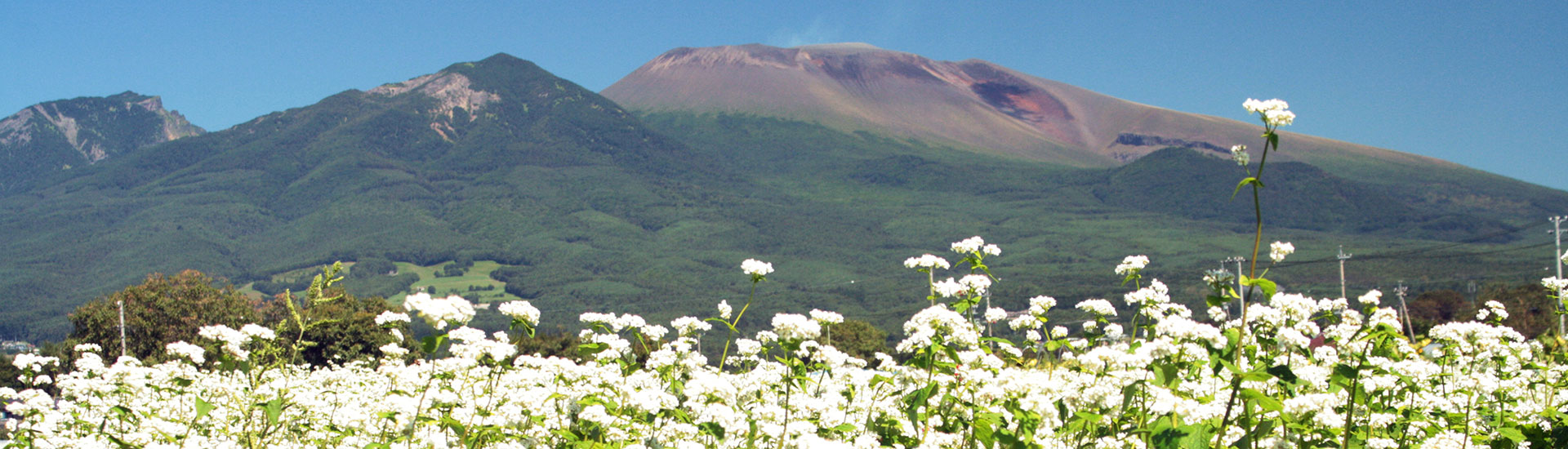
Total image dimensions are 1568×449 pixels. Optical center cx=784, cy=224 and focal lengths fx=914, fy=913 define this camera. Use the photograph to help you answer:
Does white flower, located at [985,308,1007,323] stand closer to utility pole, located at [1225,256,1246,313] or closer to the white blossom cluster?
the white blossom cluster

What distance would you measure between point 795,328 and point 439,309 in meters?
1.92

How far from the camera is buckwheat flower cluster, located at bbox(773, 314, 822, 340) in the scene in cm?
525

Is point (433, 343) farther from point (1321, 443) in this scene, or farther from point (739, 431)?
point (1321, 443)

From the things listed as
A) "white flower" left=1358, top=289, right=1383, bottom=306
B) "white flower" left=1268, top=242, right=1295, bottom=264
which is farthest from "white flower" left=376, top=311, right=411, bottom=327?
"white flower" left=1358, top=289, right=1383, bottom=306

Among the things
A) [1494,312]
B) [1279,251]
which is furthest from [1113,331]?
[1494,312]

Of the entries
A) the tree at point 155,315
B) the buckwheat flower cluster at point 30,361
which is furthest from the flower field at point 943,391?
the tree at point 155,315

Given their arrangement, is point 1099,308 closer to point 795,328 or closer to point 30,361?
point 795,328

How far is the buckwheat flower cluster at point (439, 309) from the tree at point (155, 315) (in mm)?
41409

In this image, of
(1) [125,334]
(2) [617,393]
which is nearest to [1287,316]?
(2) [617,393]

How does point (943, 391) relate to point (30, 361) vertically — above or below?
above

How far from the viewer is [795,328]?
207 inches

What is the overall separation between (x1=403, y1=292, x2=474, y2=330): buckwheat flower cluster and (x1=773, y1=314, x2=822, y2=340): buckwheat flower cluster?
5.55 ft

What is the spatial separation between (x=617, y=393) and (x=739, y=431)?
3.41ft

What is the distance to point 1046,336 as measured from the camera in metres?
6.42
